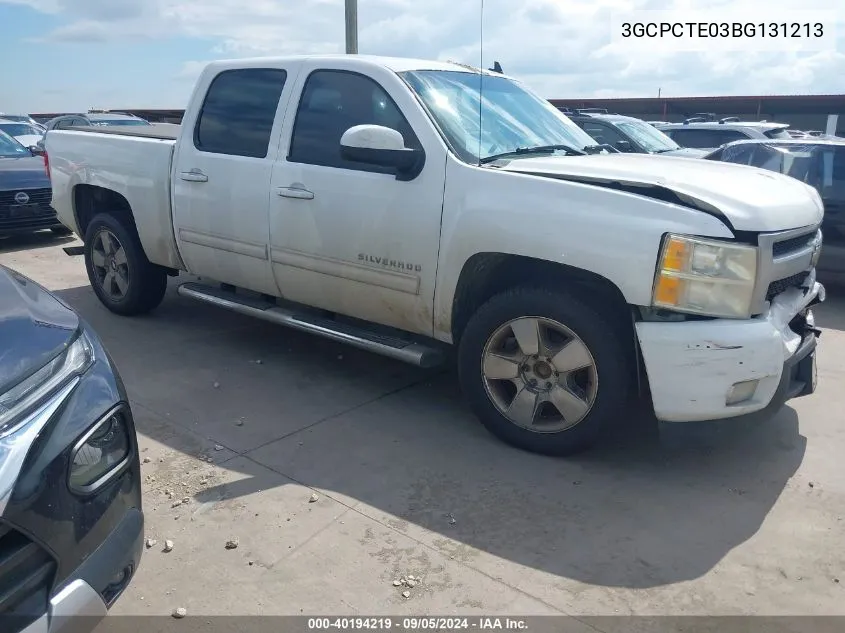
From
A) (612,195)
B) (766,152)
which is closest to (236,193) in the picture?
(612,195)

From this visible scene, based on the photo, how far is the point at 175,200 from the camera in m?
5.16

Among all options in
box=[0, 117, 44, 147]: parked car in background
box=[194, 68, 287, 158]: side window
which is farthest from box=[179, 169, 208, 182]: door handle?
box=[0, 117, 44, 147]: parked car in background

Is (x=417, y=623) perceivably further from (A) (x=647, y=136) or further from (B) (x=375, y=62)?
(A) (x=647, y=136)

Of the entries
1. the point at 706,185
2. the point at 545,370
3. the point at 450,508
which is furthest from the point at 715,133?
the point at 450,508

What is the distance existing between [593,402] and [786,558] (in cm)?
103

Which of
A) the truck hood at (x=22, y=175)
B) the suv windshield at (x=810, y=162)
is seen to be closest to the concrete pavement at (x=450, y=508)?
the suv windshield at (x=810, y=162)

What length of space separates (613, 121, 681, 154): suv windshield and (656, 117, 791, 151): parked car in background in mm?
1280

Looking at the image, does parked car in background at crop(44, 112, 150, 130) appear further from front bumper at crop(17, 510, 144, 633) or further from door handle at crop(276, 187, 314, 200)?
front bumper at crop(17, 510, 144, 633)

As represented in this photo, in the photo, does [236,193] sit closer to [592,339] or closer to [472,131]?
[472,131]

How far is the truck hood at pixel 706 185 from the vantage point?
3.19 metres

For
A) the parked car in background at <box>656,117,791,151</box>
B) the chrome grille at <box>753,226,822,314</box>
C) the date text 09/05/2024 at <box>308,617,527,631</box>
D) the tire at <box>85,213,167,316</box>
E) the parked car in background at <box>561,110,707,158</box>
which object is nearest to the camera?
the date text 09/05/2024 at <box>308,617,527,631</box>

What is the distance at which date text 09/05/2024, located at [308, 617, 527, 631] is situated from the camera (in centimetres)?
256

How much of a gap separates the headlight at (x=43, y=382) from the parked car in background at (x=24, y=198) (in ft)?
24.9

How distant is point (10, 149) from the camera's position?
408 inches
